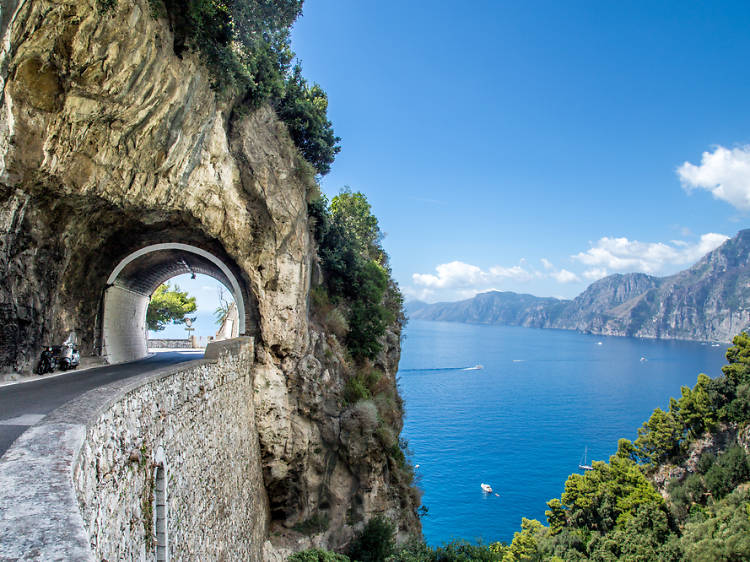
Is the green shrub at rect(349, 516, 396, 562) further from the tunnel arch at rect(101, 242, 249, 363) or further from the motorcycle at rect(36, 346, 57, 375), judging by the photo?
the motorcycle at rect(36, 346, 57, 375)

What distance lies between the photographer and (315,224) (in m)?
16.8

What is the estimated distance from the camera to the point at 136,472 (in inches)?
186

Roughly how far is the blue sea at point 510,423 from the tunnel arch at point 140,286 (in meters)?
12.0

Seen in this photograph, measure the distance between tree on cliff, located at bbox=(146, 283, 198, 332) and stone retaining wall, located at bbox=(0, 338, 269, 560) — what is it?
29772 millimetres

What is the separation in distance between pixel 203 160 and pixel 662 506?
1353 inches

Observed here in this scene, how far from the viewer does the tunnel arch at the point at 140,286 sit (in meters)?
14.0

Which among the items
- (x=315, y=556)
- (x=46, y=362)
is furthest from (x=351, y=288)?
(x=46, y=362)

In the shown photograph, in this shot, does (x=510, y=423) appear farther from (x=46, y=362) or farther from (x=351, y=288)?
(x=46, y=362)

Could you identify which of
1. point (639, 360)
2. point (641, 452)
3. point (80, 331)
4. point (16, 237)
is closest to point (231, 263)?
point (80, 331)

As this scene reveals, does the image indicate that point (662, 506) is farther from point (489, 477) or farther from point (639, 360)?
point (639, 360)

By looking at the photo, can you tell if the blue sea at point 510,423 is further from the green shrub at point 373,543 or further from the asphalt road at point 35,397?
the asphalt road at point 35,397

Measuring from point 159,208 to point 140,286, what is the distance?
803cm

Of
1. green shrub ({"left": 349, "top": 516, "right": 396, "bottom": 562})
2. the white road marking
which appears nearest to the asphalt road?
the white road marking

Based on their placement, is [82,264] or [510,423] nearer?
[82,264]
